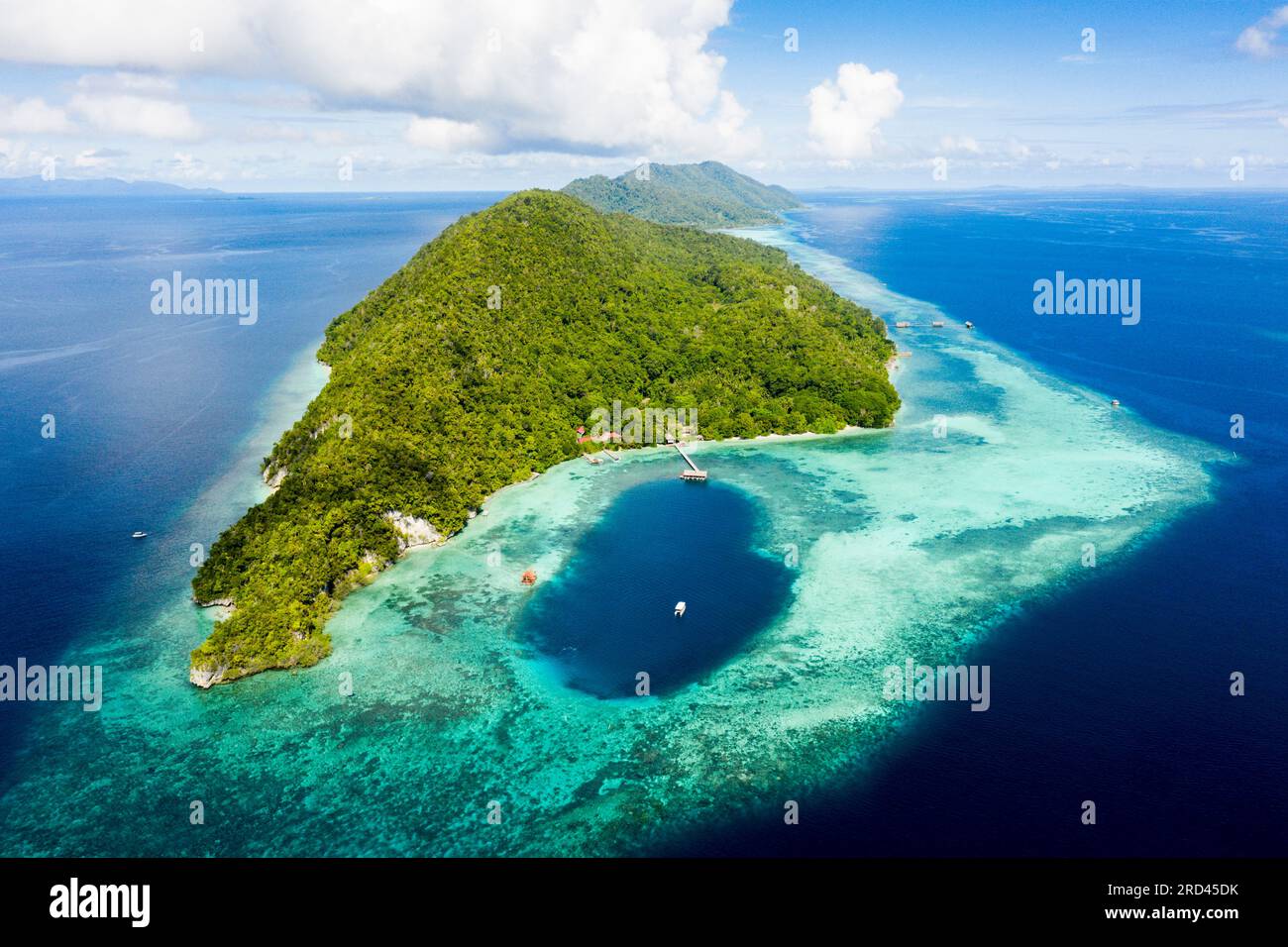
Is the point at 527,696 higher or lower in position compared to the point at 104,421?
lower

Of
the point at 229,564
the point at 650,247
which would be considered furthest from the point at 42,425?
the point at 650,247

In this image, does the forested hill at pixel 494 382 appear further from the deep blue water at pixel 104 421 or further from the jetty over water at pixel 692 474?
the jetty over water at pixel 692 474

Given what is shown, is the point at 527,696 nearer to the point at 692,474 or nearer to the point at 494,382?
the point at 692,474

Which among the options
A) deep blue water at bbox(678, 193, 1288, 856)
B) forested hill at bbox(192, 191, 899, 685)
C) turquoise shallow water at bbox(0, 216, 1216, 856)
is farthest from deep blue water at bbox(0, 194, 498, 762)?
deep blue water at bbox(678, 193, 1288, 856)

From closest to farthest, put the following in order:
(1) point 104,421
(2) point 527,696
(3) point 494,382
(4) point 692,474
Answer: (2) point 527,696
(4) point 692,474
(3) point 494,382
(1) point 104,421

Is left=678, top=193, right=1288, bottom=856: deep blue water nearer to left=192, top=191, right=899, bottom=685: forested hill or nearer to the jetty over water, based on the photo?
the jetty over water

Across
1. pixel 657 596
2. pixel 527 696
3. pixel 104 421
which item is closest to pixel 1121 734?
pixel 657 596

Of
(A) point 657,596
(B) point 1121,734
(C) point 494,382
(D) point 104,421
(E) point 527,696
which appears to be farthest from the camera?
(D) point 104,421

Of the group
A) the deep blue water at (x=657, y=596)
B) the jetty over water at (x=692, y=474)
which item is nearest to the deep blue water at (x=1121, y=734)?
the deep blue water at (x=657, y=596)
